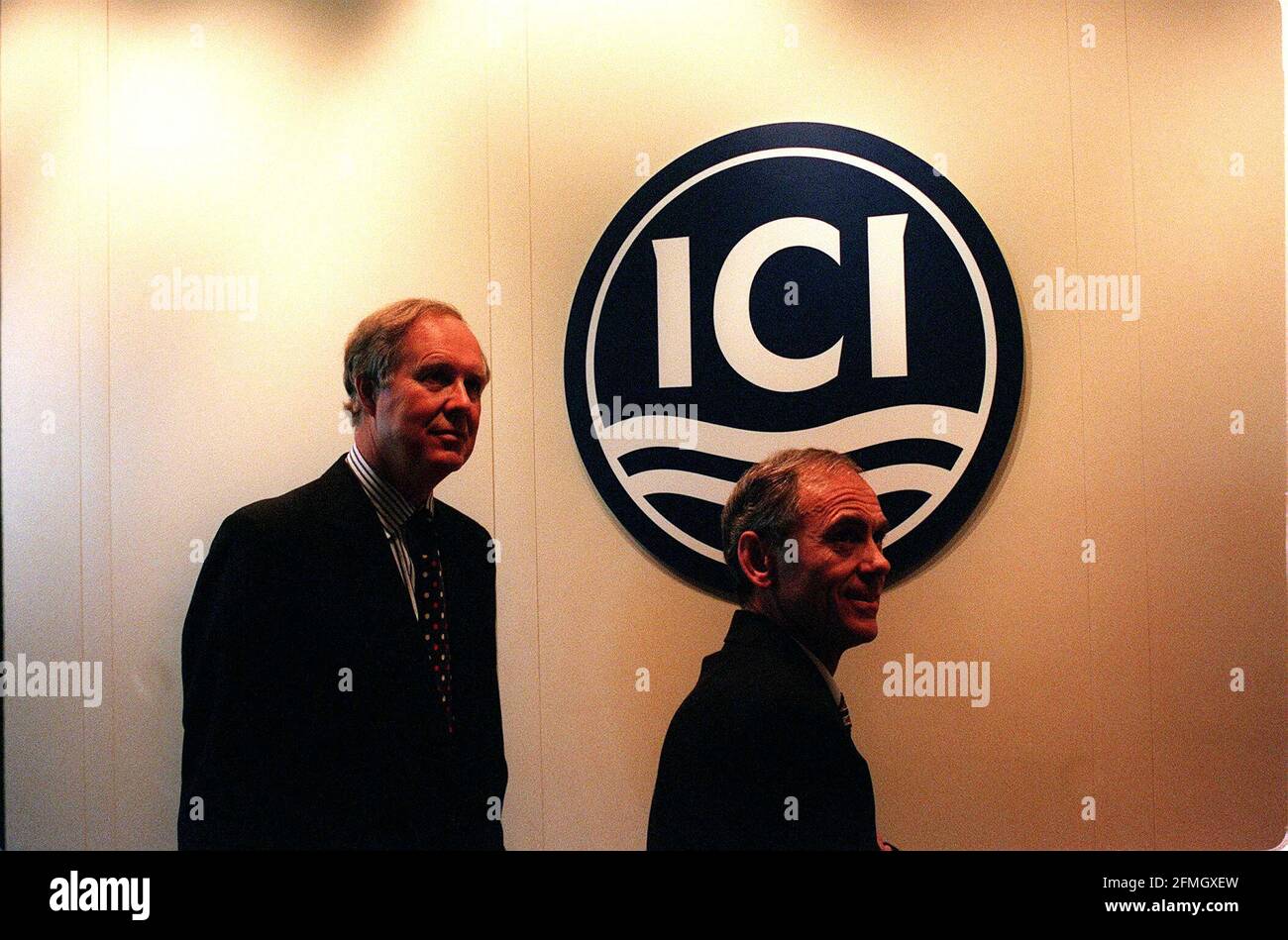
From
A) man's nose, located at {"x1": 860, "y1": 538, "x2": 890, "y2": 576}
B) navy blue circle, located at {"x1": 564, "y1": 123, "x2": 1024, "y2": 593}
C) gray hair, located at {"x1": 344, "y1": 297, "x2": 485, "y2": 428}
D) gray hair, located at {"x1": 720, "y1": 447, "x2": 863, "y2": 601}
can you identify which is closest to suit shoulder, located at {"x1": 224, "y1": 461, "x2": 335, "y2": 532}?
gray hair, located at {"x1": 344, "y1": 297, "x2": 485, "y2": 428}

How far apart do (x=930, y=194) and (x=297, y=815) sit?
2.28m

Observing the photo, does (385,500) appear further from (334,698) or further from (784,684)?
(784,684)

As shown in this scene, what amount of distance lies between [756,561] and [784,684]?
0.33 metres

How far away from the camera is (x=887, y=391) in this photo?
2.57 m

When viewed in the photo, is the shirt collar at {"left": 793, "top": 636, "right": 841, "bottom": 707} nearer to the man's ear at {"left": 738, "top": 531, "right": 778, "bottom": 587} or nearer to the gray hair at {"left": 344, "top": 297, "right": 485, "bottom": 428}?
the man's ear at {"left": 738, "top": 531, "right": 778, "bottom": 587}

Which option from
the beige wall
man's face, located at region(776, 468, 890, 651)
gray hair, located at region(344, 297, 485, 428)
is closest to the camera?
man's face, located at region(776, 468, 890, 651)

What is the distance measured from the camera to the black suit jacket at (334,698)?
2.56 m

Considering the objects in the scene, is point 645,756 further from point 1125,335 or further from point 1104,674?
point 1125,335

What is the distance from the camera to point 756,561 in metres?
2.42

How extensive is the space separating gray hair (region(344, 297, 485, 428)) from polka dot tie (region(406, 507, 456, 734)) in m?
0.35

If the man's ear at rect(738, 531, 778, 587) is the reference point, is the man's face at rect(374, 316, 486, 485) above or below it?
above

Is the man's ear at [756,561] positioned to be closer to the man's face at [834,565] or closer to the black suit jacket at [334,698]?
the man's face at [834,565]

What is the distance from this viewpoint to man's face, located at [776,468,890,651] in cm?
238
